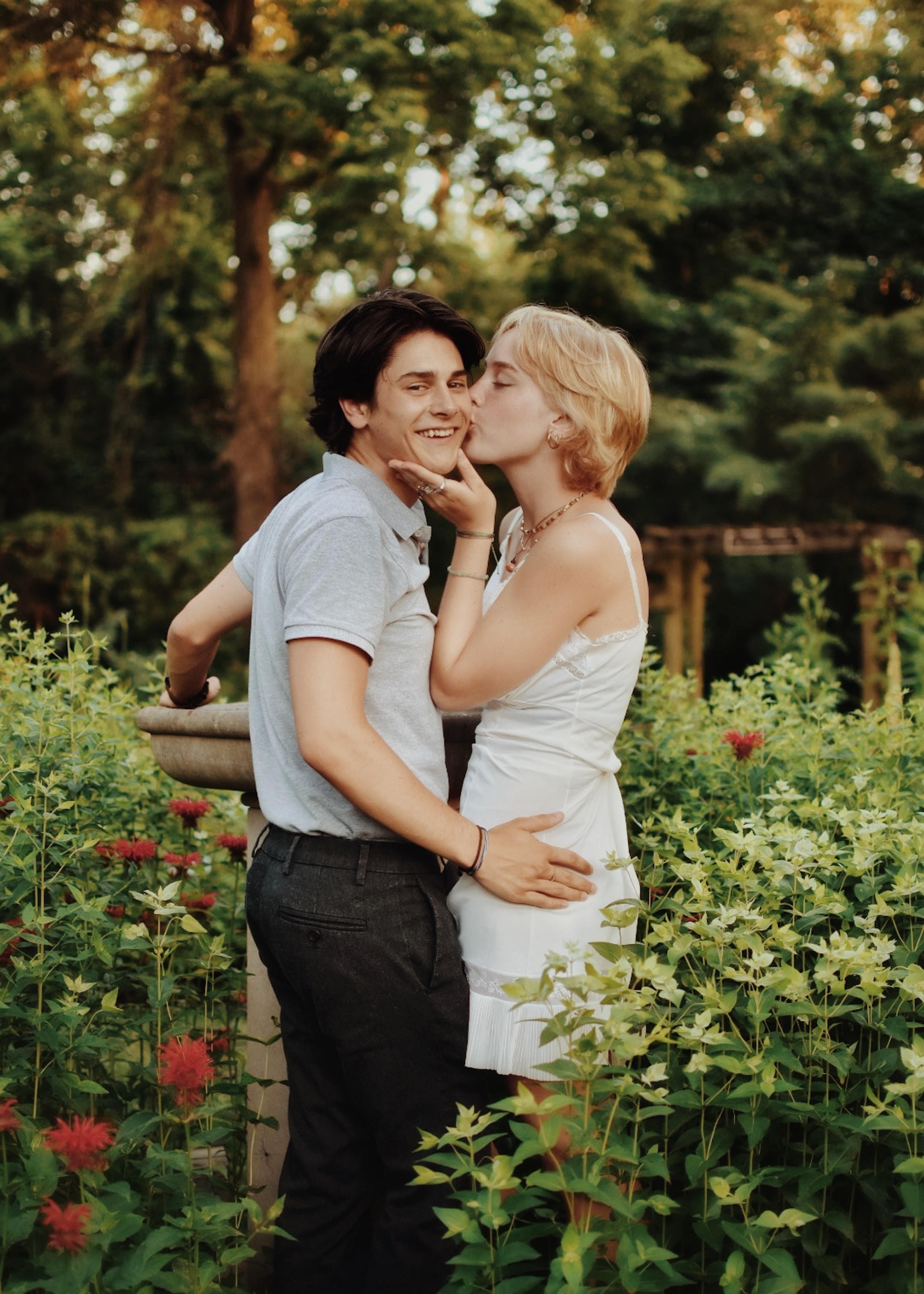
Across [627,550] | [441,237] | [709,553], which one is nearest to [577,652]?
[627,550]

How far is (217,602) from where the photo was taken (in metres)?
2.48

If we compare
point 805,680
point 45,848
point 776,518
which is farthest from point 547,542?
point 776,518

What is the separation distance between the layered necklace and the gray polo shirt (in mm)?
231

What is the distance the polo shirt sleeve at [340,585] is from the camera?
1896 mm

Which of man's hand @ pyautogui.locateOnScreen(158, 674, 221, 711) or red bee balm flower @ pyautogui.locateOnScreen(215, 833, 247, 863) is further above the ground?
man's hand @ pyautogui.locateOnScreen(158, 674, 221, 711)

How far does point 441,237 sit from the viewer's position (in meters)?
15.0

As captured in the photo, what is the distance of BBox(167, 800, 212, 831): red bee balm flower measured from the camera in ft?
9.84

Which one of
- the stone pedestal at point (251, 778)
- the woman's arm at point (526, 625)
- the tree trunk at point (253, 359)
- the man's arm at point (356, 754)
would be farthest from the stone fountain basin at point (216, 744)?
the tree trunk at point (253, 359)

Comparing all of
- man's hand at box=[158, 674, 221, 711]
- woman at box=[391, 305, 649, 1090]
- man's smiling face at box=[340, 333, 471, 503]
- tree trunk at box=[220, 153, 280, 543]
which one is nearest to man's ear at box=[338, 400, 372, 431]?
man's smiling face at box=[340, 333, 471, 503]

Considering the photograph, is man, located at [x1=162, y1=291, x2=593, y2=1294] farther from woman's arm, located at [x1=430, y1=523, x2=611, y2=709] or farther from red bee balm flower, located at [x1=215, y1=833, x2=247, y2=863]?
red bee balm flower, located at [x1=215, y1=833, x2=247, y2=863]

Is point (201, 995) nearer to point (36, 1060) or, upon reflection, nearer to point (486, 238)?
point (36, 1060)

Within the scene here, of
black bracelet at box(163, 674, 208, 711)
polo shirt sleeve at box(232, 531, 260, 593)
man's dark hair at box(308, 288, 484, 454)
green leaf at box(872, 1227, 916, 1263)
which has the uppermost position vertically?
man's dark hair at box(308, 288, 484, 454)

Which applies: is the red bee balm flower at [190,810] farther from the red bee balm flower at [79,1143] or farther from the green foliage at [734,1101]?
the red bee balm flower at [79,1143]

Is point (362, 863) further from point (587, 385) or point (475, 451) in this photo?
point (587, 385)
